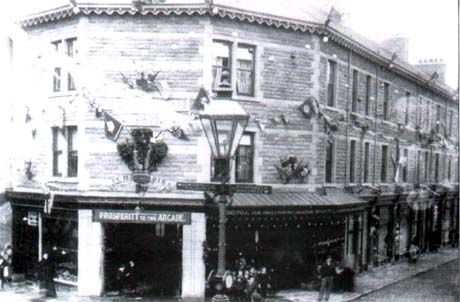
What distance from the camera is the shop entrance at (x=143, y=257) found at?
1345cm

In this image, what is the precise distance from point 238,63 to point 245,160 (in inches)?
86.0

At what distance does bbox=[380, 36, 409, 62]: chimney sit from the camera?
14.4 m

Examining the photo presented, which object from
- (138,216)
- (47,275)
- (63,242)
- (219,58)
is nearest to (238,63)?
(219,58)

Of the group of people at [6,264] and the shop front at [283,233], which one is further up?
the shop front at [283,233]

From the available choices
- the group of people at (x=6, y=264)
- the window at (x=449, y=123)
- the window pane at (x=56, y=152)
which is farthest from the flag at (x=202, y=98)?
the window at (x=449, y=123)

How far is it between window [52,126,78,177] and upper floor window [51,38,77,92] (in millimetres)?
963

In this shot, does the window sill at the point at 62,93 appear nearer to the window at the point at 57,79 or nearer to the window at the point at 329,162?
the window at the point at 57,79

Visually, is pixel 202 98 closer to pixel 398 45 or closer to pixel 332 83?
pixel 332 83

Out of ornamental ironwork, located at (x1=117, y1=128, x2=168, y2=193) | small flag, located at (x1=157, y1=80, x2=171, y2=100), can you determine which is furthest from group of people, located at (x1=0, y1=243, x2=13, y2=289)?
small flag, located at (x1=157, y1=80, x2=171, y2=100)

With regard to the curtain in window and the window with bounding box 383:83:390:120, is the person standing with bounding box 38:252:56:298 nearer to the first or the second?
the curtain in window

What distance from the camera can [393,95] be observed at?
1770 centimetres

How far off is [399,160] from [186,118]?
7.82 metres

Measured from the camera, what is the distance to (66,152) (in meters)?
13.8

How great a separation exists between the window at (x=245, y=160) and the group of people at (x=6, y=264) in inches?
214
